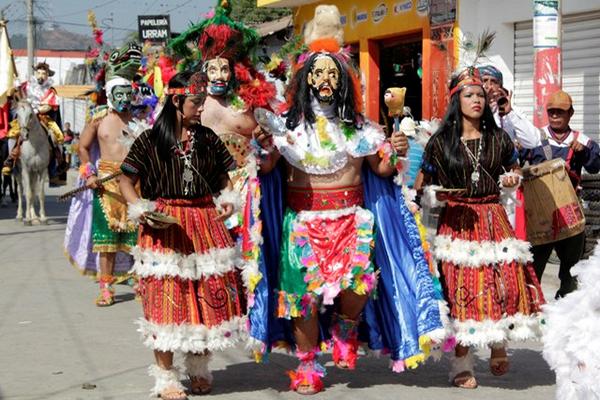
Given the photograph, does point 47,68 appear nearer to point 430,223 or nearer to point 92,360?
point 430,223

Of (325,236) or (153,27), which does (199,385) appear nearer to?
(325,236)

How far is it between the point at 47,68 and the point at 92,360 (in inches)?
513

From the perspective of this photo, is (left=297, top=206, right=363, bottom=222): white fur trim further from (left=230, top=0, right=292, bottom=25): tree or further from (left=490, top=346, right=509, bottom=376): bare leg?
(left=230, top=0, right=292, bottom=25): tree

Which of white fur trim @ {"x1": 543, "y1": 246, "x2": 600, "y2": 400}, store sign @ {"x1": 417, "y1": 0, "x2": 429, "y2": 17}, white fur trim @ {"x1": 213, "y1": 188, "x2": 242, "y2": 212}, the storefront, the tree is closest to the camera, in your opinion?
white fur trim @ {"x1": 543, "y1": 246, "x2": 600, "y2": 400}

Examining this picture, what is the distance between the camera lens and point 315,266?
6.46 metres

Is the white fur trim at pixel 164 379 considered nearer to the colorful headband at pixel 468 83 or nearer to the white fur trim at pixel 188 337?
the white fur trim at pixel 188 337

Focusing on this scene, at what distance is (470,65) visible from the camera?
6.91 meters

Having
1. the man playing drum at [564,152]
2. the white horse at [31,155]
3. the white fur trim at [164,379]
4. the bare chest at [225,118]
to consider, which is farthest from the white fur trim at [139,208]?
the white horse at [31,155]

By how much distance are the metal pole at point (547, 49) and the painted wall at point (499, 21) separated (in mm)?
3291

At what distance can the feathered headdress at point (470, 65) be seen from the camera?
6762 millimetres

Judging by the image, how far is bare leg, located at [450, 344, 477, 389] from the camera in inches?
259

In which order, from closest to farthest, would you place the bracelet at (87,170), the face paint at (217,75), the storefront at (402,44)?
the face paint at (217,75), the bracelet at (87,170), the storefront at (402,44)

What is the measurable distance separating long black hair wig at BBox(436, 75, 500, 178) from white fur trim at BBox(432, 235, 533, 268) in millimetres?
464

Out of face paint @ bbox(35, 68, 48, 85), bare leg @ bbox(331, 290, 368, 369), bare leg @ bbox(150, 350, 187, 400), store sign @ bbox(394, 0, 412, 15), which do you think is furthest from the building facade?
bare leg @ bbox(150, 350, 187, 400)
